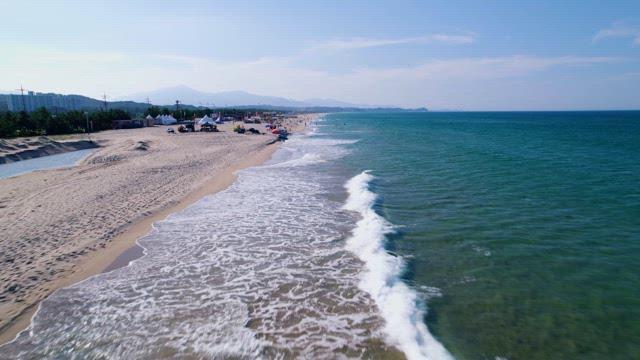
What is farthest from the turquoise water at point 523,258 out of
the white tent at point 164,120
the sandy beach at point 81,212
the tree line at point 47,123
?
the white tent at point 164,120

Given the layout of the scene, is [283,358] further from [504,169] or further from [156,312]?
[504,169]

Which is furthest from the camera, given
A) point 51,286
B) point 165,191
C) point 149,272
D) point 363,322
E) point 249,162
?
point 249,162

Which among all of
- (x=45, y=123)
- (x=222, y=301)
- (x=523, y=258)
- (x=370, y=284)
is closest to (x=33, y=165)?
(x=45, y=123)

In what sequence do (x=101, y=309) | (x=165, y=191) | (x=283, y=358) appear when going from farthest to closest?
(x=165, y=191)
(x=101, y=309)
(x=283, y=358)

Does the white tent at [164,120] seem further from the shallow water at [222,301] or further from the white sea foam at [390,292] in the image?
the white sea foam at [390,292]

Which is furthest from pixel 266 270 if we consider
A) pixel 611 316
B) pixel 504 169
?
pixel 504 169
